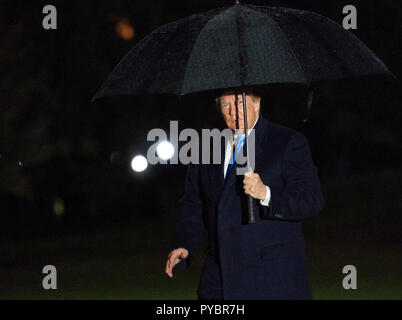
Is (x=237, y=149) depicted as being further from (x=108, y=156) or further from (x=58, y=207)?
(x=58, y=207)

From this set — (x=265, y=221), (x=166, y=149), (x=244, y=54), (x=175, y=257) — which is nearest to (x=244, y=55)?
(x=244, y=54)

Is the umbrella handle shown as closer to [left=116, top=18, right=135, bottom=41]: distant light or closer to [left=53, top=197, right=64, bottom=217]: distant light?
[left=116, top=18, right=135, bottom=41]: distant light

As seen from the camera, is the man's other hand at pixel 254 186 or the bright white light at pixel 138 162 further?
the bright white light at pixel 138 162

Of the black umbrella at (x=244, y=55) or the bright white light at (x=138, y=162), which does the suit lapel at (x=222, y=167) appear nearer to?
the black umbrella at (x=244, y=55)

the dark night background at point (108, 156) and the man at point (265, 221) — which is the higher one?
the dark night background at point (108, 156)

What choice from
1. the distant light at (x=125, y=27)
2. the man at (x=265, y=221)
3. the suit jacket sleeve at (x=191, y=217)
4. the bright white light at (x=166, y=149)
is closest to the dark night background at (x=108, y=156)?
the distant light at (x=125, y=27)

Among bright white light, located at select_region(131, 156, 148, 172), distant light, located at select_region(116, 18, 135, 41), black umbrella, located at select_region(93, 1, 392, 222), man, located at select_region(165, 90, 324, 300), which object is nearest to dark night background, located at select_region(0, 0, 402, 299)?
distant light, located at select_region(116, 18, 135, 41)

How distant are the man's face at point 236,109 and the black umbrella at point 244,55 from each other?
8 cm

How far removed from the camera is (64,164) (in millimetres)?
26984

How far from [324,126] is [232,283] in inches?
1242

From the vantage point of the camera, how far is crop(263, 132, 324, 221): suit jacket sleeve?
567 cm

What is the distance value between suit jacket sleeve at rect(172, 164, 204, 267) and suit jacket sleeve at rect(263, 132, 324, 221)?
582mm

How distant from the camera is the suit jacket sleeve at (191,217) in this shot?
620cm

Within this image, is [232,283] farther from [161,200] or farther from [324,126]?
[324,126]
